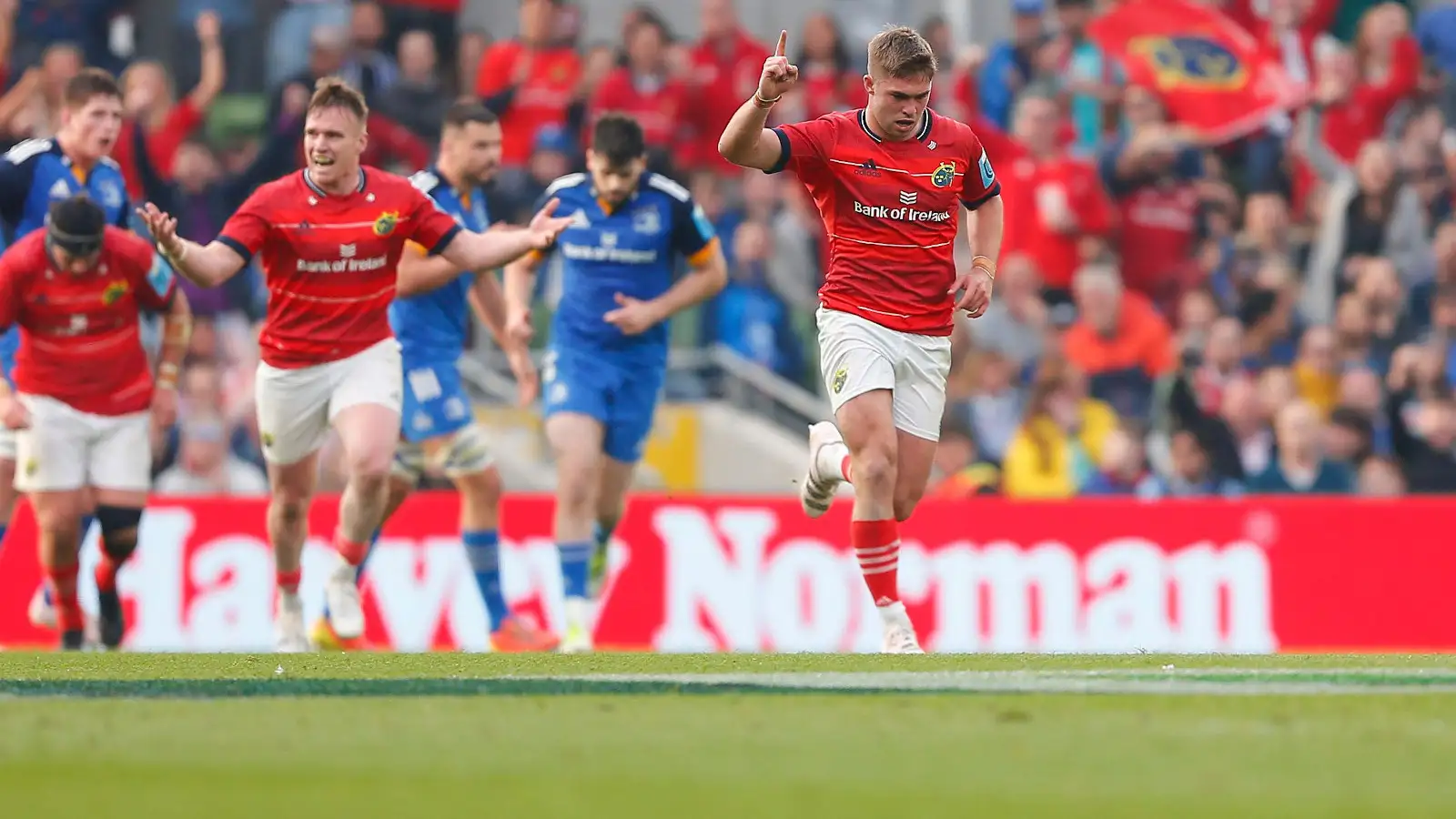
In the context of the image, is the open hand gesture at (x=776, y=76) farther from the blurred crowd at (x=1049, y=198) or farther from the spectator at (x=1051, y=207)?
the spectator at (x=1051, y=207)

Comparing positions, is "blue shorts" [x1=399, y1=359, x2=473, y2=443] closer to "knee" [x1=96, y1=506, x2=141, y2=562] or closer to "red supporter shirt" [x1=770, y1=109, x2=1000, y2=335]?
"knee" [x1=96, y1=506, x2=141, y2=562]

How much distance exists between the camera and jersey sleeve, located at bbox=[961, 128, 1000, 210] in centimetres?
945

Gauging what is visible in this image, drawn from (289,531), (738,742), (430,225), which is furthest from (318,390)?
Answer: (738,742)

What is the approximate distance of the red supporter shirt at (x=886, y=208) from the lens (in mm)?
9172

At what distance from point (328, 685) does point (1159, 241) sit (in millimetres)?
11136

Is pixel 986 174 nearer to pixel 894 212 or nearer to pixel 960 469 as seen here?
pixel 894 212

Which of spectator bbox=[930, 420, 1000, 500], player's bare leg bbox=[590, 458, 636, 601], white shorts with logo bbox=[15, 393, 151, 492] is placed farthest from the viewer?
spectator bbox=[930, 420, 1000, 500]

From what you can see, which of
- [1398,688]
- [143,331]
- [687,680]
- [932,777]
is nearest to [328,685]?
[687,680]

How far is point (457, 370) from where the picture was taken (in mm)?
12078

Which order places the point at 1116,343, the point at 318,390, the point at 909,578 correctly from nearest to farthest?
the point at 318,390, the point at 909,578, the point at 1116,343

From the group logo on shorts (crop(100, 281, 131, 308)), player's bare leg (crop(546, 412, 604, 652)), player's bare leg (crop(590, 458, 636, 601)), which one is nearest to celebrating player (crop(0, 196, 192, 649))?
logo on shorts (crop(100, 281, 131, 308))

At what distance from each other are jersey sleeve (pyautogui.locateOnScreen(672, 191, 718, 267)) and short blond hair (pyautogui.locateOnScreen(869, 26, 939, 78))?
9.63 feet

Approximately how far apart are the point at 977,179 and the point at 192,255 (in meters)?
3.37

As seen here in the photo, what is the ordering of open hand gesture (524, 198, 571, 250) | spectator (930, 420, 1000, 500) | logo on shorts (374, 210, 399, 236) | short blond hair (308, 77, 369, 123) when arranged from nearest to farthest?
open hand gesture (524, 198, 571, 250) → short blond hair (308, 77, 369, 123) → logo on shorts (374, 210, 399, 236) → spectator (930, 420, 1000, 500)
